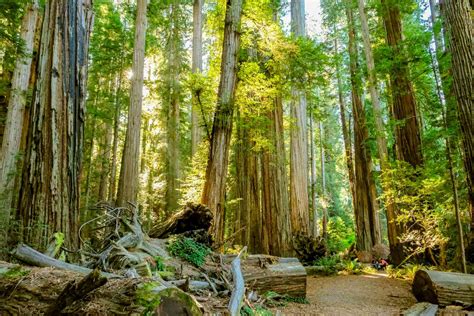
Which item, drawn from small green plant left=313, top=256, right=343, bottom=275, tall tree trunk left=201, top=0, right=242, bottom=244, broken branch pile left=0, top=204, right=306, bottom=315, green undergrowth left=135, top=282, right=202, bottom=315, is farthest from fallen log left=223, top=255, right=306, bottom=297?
small green plant left=313, top=256, right=343, bottom=275

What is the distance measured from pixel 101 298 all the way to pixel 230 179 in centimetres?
1191

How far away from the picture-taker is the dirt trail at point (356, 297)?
17.1 ft

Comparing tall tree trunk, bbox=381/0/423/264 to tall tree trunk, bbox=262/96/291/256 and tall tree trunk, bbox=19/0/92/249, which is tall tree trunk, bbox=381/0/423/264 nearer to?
tall tree trunk, bbox=262/96/291/256

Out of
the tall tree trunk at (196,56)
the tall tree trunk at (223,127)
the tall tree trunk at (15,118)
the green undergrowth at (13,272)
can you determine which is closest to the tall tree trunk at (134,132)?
the tall tree trunk at (223,127)

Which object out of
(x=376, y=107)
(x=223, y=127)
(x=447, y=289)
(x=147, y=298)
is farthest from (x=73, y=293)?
(x=376, y=107)

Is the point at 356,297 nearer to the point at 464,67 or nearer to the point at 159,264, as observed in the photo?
the point at 159,264

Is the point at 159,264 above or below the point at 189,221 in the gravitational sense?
below

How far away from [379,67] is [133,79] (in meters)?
6.97

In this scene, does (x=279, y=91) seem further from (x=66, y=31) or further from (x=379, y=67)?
(x=66, y=31)

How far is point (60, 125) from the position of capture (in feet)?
12.5

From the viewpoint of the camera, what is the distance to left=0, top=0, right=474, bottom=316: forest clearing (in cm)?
359

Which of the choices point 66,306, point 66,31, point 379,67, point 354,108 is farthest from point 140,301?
point 354,108

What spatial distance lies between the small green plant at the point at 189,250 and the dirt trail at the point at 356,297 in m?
1.52

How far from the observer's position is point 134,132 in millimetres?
8914
